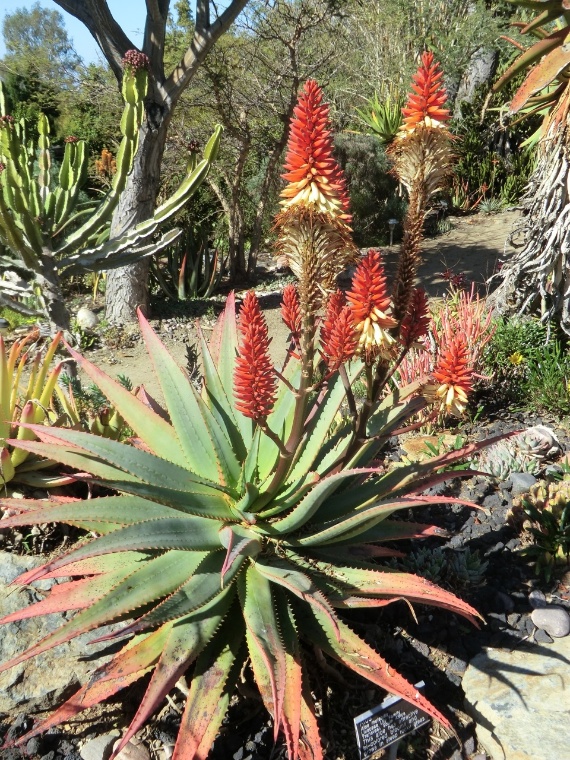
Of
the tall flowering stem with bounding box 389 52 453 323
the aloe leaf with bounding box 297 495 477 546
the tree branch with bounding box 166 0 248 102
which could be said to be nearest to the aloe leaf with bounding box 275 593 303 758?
the aloe leaf with bounding box 297 495 477 546

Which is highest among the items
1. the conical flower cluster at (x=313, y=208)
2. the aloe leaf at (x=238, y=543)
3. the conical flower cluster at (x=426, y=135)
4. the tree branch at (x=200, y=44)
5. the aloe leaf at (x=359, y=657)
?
the tree branch at (x=200, y=44)

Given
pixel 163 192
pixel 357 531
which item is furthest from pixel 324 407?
pixel 163 192

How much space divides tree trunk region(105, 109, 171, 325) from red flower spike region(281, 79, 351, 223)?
5.88 metres

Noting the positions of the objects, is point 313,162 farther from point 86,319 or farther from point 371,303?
point 86,319

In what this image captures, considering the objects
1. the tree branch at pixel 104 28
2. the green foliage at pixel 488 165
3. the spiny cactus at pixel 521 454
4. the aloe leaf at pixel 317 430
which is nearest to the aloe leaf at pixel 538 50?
the aloe leaf at pixel 317 430

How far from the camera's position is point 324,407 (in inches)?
85.8

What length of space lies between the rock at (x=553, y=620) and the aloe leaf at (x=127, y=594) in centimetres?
144

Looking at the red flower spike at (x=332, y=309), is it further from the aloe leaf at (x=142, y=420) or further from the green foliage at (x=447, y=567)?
the green foliage at (x=447, y=567)

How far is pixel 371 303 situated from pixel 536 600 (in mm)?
1678

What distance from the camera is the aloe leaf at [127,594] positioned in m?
1.60

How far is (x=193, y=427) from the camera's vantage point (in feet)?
7.16

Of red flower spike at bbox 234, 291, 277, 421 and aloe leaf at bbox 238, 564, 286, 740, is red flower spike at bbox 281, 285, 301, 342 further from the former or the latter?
aloe leaf at bbox 238, 564, 286, 740

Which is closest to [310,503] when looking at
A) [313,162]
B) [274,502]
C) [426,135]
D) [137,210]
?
[274,502]

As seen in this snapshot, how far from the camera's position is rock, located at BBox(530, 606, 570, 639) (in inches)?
90.0
